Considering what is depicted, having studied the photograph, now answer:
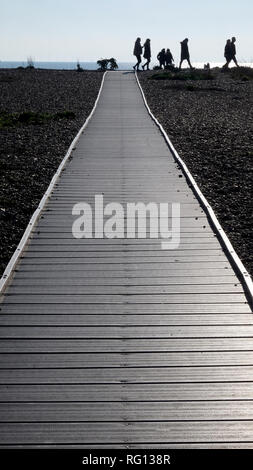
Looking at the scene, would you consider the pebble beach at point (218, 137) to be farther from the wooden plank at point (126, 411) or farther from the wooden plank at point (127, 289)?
the wooden plank at point (126, 411)

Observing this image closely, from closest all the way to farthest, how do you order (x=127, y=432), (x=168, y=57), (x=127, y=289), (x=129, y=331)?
(x=127, y=432), (x=129, y=331), (x=127, y=289), (x=168, y=57)

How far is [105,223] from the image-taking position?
1102 centimetres

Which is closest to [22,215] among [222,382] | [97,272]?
[97,272]

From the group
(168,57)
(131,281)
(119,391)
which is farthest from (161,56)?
(119,391)

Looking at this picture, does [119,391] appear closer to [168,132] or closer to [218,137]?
[218,137]

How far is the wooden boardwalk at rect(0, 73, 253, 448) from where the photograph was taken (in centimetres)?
558

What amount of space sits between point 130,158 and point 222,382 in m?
10.9

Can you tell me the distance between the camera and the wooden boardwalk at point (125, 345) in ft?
18.3

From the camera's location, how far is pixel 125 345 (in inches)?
269

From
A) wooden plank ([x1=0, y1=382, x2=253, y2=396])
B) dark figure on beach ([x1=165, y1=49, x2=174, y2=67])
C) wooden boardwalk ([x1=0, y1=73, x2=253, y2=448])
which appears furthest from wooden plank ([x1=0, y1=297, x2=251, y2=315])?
dark figure on beach ([x1=165, y1=49, x2=174, y2=67])

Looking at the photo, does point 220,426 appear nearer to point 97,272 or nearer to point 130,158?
point 97,272

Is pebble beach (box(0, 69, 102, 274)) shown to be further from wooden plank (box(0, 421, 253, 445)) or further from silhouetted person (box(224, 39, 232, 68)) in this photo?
silhouetted person (box(224, 39, 232, 68))

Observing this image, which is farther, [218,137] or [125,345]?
[218,137]

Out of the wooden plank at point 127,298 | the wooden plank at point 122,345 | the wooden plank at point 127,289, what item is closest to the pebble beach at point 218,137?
the wooden plank at point 127,289
